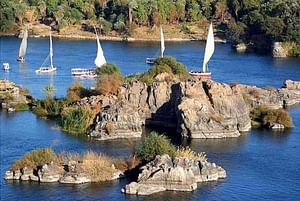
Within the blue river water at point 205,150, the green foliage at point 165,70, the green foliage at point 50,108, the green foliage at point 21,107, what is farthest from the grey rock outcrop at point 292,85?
the green foliage at point 21,107

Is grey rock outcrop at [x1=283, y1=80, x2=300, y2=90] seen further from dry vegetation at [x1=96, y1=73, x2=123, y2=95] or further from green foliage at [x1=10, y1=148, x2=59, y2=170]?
green foliage at [x1=10, y1=148, x2=59, y2=170]

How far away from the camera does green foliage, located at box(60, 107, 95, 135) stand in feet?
133

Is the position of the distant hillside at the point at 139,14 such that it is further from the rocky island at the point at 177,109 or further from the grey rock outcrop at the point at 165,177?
the grey rock outcrop at the point at 165,177

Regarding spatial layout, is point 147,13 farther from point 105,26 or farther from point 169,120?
point 169,120

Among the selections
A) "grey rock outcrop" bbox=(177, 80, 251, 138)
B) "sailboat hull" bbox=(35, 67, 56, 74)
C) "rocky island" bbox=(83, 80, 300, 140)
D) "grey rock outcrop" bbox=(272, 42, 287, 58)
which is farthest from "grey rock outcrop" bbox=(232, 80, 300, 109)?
"grey rock outcrop" bbox=(272, 42, 287, 58)

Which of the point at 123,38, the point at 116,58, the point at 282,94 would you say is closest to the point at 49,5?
the point at 123,38

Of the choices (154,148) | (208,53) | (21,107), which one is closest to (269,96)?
(208,53)

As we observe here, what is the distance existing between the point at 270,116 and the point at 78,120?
10282mm

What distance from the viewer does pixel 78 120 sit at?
40656 mm

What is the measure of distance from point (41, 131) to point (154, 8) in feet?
167

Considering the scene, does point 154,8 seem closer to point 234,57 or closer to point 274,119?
point 234,57

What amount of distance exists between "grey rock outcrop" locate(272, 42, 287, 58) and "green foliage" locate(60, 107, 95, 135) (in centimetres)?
3647

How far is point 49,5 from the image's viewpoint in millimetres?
91562

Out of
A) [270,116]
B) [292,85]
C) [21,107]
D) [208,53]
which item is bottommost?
[21,107]
